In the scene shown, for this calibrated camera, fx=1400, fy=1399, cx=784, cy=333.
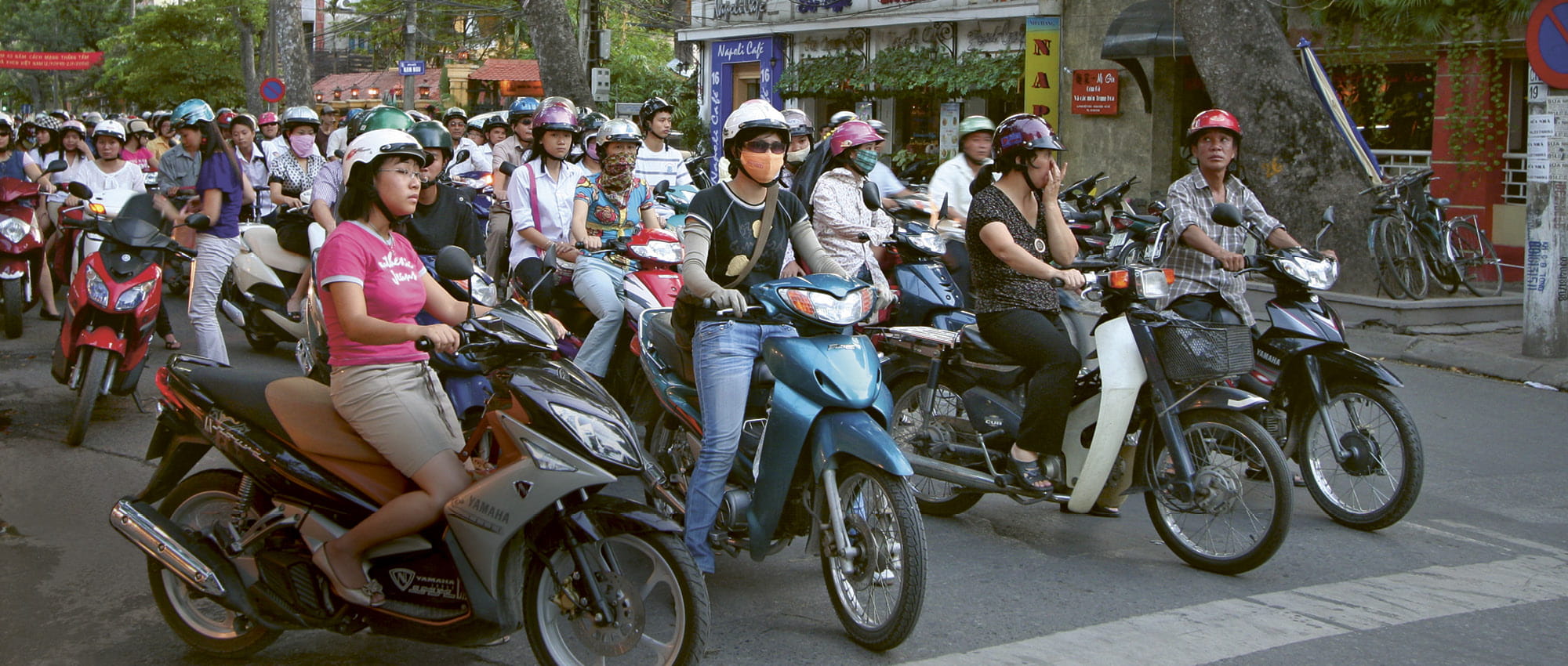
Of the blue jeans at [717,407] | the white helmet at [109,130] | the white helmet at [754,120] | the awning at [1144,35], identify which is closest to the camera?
the blue jeans at [717,407]

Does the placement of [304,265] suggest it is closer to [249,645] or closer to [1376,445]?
[249,645]

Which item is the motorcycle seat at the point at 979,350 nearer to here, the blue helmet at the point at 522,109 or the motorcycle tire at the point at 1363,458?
the motorcycle tire at the point at 1363,458

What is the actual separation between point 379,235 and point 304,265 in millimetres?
6059

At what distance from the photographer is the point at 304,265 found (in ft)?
32.6

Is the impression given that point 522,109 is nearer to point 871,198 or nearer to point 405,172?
point 871,198

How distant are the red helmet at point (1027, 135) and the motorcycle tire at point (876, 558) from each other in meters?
1.74

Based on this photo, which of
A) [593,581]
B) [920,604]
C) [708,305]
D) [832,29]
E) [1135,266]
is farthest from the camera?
[832,29]

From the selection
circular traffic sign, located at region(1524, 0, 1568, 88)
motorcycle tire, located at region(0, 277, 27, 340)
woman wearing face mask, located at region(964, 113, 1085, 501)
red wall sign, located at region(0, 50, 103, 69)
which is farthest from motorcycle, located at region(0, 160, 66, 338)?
red wall sign, located at region(0, 50, 103, 69)

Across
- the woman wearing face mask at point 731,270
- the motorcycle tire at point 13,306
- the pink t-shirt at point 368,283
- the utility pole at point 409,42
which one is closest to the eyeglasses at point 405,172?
the pink t-shirt at point 368,283

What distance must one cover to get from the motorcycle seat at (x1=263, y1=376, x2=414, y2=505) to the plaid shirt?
379 cm

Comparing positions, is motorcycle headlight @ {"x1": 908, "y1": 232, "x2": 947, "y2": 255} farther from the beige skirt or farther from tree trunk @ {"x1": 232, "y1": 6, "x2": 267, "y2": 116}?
tree trunk @ {"x1": 232, "y1": 6, "x2": 267, "y2": 116}

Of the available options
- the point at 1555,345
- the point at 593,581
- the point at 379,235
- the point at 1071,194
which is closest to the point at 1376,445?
the point at 593,581

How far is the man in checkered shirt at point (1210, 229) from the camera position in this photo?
6.34 m

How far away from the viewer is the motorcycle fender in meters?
5.19
